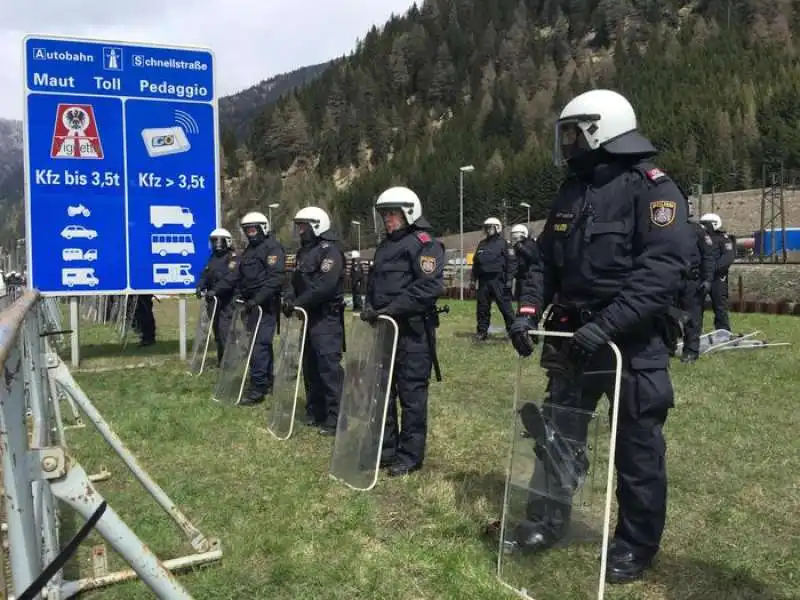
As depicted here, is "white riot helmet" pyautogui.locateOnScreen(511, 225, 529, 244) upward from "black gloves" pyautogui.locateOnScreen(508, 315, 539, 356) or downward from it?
upward

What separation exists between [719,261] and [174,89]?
8.71 meters

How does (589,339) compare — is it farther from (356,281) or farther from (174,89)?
(356,281)

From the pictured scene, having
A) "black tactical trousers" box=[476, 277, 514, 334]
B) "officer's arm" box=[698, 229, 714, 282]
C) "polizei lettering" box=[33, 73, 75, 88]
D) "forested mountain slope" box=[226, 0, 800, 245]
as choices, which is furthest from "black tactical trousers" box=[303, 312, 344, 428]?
"forested mountain slope" box=[226, 0, 800, 245]

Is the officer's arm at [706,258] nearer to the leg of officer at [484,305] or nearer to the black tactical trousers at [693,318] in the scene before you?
the black tactical trousers at [693,318]

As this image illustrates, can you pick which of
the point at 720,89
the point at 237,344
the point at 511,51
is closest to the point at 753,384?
the point at 237,344

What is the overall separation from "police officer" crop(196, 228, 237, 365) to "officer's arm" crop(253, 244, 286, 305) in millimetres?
1366

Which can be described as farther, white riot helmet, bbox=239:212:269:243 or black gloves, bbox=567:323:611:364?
white riot helmet, bbox=239:212:269:243

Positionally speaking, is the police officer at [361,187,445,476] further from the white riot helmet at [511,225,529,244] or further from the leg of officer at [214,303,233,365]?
the white riot helmet at [511,225,529,244]

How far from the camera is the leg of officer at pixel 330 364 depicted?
673cm

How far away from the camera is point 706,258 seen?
10.0 metres

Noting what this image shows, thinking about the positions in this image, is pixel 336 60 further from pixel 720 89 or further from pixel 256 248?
pixel 256 248

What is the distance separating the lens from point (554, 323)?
377 centimetres

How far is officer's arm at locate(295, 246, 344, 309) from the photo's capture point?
→ 661 centimetres

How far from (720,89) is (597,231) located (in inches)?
4478
